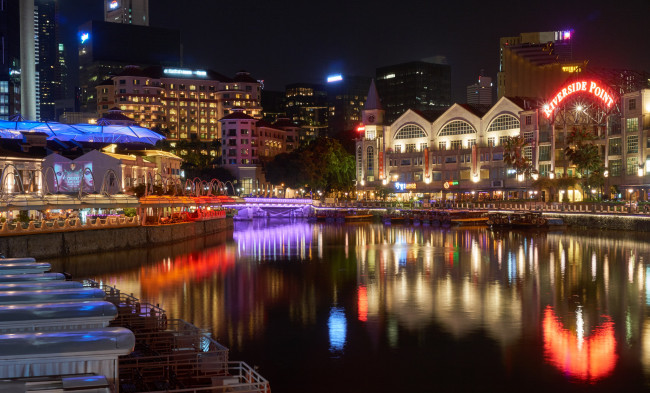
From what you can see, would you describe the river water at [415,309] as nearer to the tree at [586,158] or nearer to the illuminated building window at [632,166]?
the illuminated building window at [632,166]

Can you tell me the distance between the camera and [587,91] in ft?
333

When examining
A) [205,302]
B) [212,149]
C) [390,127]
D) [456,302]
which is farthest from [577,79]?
[212,149]

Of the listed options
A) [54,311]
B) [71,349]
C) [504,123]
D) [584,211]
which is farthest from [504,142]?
[71,349]

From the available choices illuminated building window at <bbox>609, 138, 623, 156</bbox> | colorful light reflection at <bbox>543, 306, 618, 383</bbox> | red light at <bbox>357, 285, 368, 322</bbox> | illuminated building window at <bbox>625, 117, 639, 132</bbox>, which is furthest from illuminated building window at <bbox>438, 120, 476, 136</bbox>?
colorful light reflection at <bbox>543, 306, 618, 383</bbox>

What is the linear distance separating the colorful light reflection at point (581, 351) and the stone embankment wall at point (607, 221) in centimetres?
5651

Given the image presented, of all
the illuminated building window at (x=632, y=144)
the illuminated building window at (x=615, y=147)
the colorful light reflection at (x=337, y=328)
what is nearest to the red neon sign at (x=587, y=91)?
the illuminated building window at (x=615, y=147)

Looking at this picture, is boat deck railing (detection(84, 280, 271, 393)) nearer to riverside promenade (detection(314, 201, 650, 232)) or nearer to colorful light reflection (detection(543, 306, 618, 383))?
colorful light reflection (detection(543, 306, 618, 383))

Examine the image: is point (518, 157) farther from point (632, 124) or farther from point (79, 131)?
point (79, 131)

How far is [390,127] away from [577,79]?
48796mm

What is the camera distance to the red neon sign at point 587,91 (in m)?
99.3

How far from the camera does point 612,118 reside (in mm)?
100812

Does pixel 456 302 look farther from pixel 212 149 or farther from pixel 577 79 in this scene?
pixel 212 149

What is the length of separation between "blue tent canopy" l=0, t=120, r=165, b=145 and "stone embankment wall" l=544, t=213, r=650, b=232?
6523 cm

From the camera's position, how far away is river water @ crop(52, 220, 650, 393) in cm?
2489
